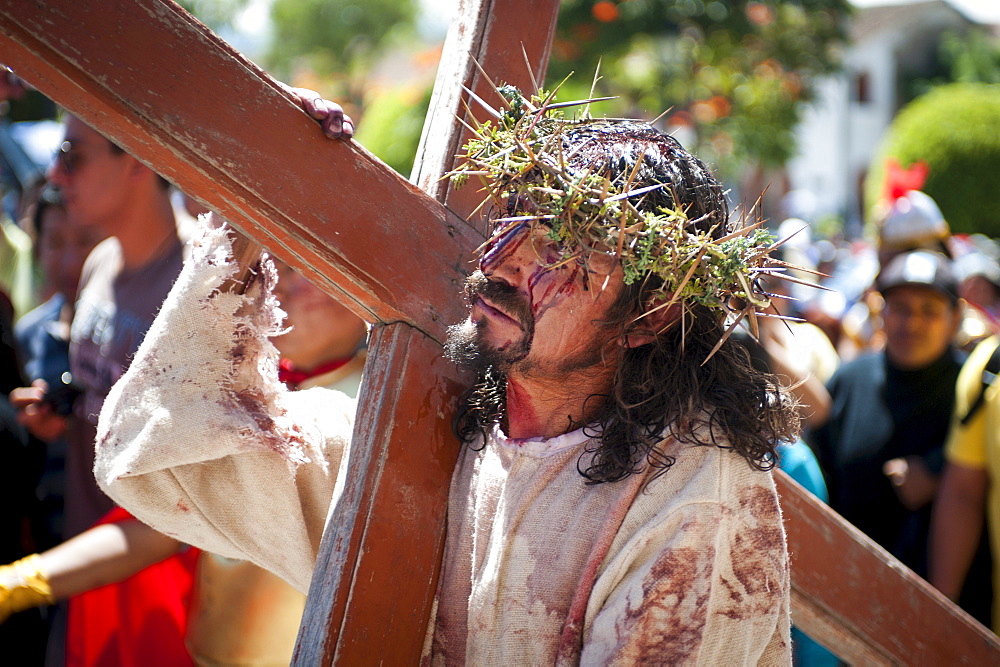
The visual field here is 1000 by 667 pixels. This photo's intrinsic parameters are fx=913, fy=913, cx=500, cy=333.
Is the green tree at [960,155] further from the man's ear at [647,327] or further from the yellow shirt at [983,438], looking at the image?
the man's ear at [647,327]

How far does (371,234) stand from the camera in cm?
154

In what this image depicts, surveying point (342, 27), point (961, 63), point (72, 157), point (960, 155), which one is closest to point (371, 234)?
point (72, 157)

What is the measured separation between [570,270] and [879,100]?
36.6 m

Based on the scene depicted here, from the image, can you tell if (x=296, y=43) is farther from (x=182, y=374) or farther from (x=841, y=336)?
(x=182, y=374)

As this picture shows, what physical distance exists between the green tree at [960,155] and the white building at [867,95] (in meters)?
9.31

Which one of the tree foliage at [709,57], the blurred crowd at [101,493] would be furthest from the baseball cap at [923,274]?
the tree foliage at [709,57]

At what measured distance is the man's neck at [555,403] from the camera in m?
1.67

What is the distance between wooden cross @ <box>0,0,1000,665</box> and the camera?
4.28 feet

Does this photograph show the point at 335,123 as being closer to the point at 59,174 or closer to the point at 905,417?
the point at 59,174

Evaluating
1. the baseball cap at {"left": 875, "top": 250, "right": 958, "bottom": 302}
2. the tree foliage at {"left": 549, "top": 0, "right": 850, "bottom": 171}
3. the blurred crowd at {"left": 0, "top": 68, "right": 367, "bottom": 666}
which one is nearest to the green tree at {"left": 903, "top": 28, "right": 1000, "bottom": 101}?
the tree foliage at {"left": 549, "top": 0, "right": 850, "bottom": 171}

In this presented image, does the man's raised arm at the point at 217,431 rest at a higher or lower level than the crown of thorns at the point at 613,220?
lower

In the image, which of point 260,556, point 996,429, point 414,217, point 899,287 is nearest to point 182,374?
point 260,556

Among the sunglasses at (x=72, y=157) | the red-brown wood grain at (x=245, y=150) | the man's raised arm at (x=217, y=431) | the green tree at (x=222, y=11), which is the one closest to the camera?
the red-brown wood grain at (x=245, y=150)

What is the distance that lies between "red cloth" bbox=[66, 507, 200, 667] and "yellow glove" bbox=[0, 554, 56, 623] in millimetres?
348
